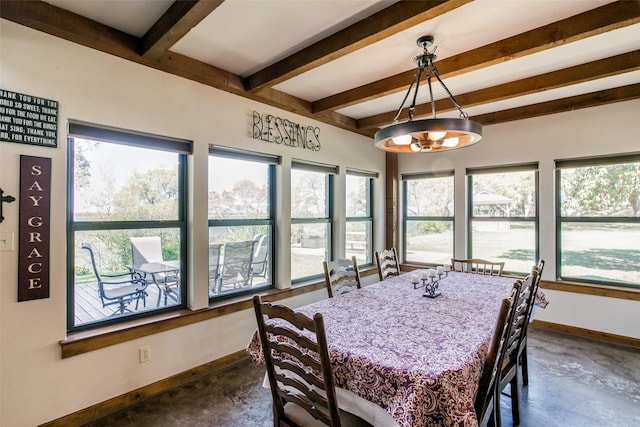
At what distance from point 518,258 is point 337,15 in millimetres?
3774

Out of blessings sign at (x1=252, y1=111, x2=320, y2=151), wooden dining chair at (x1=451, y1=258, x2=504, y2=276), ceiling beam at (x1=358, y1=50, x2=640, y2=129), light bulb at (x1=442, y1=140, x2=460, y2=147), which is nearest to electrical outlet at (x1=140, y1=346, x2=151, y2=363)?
blessings sign at (x1=252, y1=111, x2=320, y2=151)

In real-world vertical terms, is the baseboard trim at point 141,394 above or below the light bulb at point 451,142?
below

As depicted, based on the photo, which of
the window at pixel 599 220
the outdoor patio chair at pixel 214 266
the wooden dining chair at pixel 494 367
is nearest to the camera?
the wooden dining chair at pixel 494 367

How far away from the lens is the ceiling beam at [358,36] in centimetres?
181

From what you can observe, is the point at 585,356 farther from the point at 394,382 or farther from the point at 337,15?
the point at 337,15

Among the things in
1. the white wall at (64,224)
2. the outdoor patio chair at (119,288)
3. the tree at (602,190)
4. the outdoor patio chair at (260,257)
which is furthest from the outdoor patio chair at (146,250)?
the tree at (602,190)

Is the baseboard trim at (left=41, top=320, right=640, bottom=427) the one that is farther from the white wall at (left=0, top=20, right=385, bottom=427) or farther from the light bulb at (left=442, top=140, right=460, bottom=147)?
the light bulb at (left=442, top=140, right=460, bottom=147)

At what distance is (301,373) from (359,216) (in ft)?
11.4

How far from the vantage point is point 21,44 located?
6.28ft

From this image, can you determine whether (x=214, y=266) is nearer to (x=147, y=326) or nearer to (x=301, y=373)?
(x=147, y=326)

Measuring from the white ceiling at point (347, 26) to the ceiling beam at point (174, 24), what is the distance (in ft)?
0.19

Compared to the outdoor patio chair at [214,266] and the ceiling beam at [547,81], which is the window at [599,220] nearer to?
the ceiling beam at [547,81]

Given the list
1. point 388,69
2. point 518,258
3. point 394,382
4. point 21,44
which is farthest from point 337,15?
point 518,258

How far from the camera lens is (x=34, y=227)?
6.43ft
